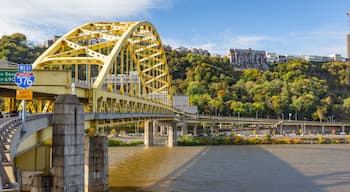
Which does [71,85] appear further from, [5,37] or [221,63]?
[221,63]

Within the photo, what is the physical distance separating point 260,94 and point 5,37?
7497cm

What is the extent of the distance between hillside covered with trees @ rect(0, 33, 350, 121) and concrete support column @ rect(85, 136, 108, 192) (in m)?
69.4

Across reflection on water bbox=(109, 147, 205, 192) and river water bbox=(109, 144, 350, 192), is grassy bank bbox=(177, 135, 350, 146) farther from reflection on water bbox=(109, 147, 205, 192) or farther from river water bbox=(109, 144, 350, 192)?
reflection on water bbox=(109, 147, 205, 192)

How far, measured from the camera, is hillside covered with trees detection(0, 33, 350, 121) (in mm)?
108150

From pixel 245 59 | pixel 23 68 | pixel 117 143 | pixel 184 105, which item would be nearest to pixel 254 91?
pixel 184 105

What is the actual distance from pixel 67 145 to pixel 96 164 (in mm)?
7707

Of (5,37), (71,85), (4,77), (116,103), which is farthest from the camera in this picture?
(5,37)

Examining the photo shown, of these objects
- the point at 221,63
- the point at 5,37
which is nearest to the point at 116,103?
the point at 5,37

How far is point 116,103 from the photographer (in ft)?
93.8

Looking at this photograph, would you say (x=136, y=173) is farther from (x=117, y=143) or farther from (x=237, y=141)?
(x=237, y=141)

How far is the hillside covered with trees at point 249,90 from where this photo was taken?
108 m

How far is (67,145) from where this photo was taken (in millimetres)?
15414

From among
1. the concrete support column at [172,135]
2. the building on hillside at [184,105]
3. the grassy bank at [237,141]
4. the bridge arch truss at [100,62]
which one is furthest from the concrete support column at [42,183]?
the building on hillside at [184,105]

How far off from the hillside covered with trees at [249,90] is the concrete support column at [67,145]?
7604 cm
